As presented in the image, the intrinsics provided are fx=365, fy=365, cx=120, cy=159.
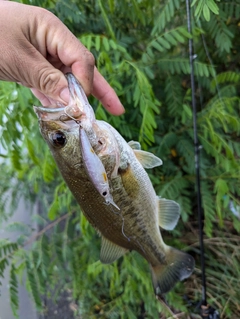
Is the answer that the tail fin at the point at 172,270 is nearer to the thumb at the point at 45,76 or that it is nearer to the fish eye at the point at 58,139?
the fish eye at the point at 58,139

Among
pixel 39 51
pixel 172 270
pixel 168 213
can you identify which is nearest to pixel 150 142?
pixel 168 213

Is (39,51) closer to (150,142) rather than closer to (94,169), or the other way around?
(94,169)

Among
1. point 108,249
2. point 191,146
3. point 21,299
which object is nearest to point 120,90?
point 191,146

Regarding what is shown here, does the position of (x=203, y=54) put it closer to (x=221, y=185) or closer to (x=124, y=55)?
(x=124, y=55)

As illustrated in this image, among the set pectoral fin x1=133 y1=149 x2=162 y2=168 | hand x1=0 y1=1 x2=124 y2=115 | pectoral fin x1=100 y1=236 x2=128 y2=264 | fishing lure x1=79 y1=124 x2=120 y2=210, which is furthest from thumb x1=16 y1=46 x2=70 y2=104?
pectoral fin x1=100 y1=236 x2=128 y2=264

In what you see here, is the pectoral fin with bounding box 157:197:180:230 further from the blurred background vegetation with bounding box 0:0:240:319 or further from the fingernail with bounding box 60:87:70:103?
the fingernail with bounding box 60:87:70:103
